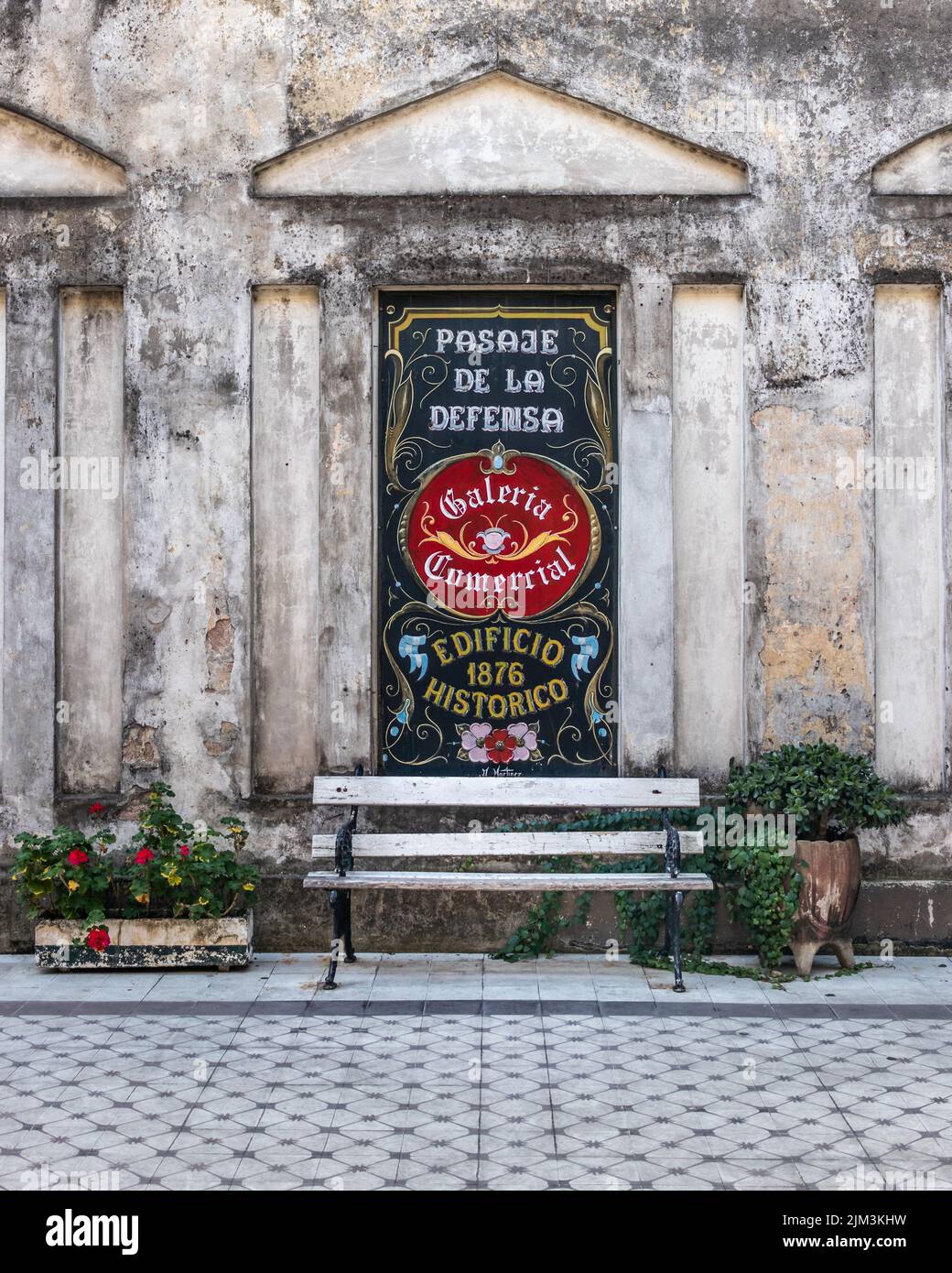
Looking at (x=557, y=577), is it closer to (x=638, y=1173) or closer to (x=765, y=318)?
(x=765, y=318)

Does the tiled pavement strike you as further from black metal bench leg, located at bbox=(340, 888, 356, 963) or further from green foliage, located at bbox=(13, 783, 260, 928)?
green foliage, located at bbox=(13, 783, 260, 928)

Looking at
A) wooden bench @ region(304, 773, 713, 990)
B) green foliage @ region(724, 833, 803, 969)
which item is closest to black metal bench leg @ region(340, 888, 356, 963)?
wooden bench @ region(304, 773, 713, 990)

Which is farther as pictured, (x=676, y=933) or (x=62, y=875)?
(x=62, y=875)

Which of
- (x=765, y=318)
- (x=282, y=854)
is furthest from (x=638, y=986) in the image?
(x=765, y=318)

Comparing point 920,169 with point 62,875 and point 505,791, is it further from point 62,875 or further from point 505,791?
point 62,875

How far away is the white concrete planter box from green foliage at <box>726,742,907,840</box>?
2869mm

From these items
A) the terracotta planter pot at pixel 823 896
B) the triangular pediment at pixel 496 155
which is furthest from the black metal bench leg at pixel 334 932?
the triangular pediment at pixel 496 155

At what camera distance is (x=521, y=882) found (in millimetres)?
7301

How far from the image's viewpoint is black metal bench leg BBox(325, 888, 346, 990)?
7.29 metres

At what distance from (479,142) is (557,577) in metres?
2.59

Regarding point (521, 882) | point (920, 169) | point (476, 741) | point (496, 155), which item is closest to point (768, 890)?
point (521, 882)

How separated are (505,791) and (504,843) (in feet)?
1.04

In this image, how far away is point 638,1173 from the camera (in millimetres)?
4816

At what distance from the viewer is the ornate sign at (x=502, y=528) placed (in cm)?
823
